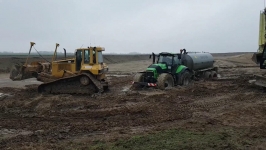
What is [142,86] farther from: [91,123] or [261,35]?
[91,123]

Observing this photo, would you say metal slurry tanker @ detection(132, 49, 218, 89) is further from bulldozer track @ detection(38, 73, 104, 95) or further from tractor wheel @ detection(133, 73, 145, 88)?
bulldozer track @ detection(38, 73, 104, 95)

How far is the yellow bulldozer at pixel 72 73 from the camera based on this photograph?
14141mm

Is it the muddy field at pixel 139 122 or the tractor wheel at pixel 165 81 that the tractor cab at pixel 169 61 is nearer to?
the tractor wheel at pixel 165 81

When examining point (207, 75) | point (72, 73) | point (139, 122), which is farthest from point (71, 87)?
point (207, 75)

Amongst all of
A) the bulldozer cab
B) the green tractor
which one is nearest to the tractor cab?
the green tractor

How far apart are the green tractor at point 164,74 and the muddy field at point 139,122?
2267 millimetres

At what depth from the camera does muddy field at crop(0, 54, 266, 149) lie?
6262 mm

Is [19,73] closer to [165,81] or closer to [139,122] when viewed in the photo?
[165,81]

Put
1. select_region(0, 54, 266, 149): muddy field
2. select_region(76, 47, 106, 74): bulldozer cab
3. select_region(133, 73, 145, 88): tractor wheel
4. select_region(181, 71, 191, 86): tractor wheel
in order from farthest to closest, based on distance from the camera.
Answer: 1. select_region(181, 71, 191, 86): tractor wheel
2. select_region(133, 73, 145, 88): tractor wheel
3. select_region(76, 47, 106, 74): bulldozer cab
4. select_region(0, 54, 266, 149): muddy field

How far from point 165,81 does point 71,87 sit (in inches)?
194

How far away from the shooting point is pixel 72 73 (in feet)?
48.2

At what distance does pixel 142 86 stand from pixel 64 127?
8.77 meters

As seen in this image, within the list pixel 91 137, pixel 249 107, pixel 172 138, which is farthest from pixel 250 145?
pixel 249 107

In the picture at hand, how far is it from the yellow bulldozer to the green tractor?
2283mm
